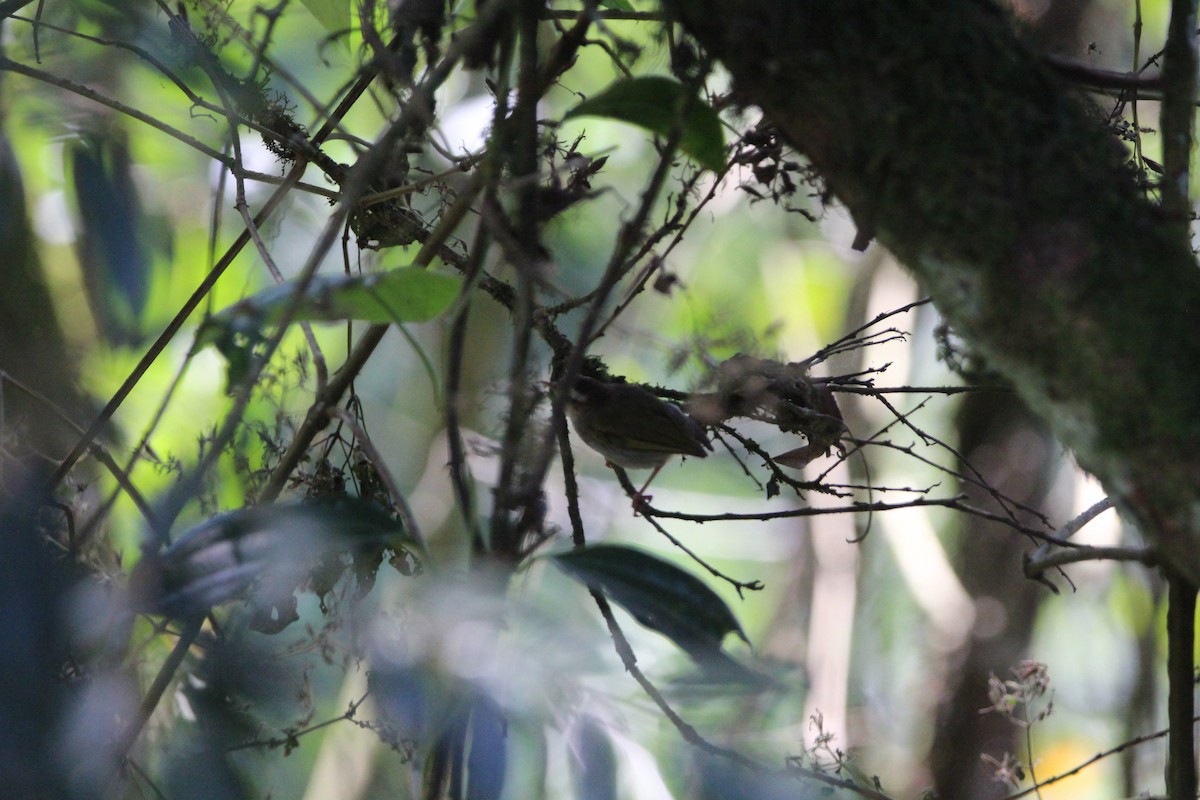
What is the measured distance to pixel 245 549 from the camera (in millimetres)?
801

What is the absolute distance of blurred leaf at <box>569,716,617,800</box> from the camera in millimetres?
734

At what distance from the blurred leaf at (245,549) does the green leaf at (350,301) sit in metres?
0.17

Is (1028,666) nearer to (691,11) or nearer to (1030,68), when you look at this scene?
(1030,68)

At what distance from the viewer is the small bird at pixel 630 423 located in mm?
1191

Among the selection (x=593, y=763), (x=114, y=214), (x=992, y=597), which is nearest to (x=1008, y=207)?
(x=593, y=763)

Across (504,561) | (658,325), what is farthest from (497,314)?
(504,561)

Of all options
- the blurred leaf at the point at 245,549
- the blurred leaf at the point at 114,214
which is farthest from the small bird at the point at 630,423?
the blurred leaf at the point at 114,214

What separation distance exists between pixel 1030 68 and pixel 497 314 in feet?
16.5

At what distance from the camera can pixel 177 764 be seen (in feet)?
2.60

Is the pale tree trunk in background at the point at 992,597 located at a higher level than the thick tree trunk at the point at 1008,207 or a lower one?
higher

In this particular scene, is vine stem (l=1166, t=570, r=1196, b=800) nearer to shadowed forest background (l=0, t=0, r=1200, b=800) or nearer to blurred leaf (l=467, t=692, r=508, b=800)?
shadowed forest background (l=0, t=0, r=1200, b=800)

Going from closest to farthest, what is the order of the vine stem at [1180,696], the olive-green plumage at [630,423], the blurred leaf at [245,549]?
the blurred leaf at [245,549]
the vine stem at [1180,696]
the olive-green plumage at [630,423]

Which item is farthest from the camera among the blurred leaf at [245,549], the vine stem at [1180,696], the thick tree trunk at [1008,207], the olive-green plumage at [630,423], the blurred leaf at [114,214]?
the blurred leaf at [114,214]

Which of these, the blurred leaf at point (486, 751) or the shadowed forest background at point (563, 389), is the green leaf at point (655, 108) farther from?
the blurred leaf at point (486, 751)
